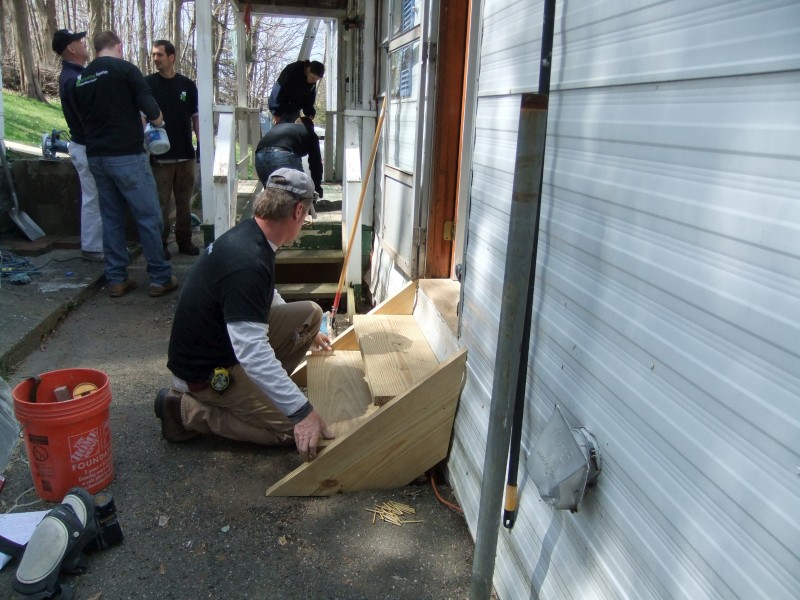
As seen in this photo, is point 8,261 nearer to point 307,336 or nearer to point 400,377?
point 307,336

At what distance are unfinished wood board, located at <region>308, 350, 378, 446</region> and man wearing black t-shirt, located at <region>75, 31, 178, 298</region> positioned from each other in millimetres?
2708

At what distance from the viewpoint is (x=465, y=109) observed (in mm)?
3439

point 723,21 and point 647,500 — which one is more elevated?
point 723,21

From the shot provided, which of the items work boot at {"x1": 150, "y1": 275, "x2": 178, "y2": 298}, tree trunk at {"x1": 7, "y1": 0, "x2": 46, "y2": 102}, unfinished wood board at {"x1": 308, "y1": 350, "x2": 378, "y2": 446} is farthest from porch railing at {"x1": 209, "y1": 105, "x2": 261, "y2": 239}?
tree trunk at {"x1": 7, "y1": 0, "x2": 46, "y2": 102}

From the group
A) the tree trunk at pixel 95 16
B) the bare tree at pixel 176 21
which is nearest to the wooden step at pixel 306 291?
the bare tree at pixel 176 21

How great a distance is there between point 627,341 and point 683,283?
242 millimetres

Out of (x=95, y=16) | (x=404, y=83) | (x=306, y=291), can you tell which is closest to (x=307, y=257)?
(x=306, y=291)

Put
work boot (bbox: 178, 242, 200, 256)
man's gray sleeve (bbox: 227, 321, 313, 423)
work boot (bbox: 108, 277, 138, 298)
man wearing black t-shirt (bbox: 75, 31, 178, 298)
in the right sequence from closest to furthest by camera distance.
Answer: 1. man's gray sleeve (bbox: 227, 321, 313, 423)
2. man wearing black t-shirt (bbox: 75, 31, 178, 298)
3. work boot (bbox: 108, 277, 138, 298)
4. work boot (bbox: 178, 242, 200, 256)

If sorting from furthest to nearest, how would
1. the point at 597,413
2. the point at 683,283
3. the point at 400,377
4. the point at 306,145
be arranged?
the point at 306,145 → the point at 400,377 → the point at 597,413 → the point at 683,283

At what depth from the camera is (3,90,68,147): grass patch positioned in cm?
1238

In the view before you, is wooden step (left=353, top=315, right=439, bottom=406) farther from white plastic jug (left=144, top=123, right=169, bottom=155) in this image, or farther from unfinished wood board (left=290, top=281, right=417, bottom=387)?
white plastic jug (left=144, top=123, right=169, bottom=155)

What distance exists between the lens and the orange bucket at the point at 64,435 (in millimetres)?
2535

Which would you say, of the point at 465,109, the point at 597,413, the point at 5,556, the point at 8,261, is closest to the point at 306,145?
the point at 465,109

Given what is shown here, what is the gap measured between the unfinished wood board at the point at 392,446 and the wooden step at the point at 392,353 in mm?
127
